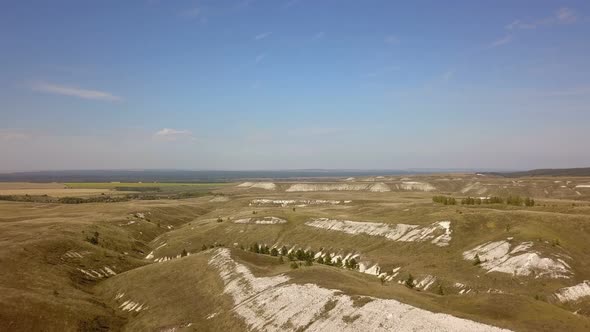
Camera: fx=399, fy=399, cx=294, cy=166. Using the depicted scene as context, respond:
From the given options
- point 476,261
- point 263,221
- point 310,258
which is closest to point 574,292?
point 476,261

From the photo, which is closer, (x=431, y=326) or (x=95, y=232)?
(x=431, y=326)

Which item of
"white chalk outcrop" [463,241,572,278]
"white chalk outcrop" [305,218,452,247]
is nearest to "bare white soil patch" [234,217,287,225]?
"white chalk outcrop" [305,218,452,247]

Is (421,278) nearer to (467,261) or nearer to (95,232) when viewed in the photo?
(467,261)

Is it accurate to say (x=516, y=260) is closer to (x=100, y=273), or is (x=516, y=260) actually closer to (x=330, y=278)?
(x=330, y=278)

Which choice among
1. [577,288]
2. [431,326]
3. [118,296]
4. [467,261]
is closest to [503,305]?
[431,326]

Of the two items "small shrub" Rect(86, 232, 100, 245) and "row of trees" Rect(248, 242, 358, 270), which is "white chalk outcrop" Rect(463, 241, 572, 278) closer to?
"row of trees" Rect(248, 242, 358, 270)

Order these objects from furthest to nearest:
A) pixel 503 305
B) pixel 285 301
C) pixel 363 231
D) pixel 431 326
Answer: pixel 363 231 < pixel 285 301 < pixel 503 305 < pixel 431 326

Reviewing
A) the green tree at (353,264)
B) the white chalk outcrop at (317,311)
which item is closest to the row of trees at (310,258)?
the green tree at (353,264)
